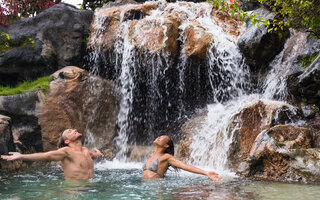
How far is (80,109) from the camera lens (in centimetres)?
1080

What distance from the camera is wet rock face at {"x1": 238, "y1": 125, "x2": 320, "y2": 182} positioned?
5887mm

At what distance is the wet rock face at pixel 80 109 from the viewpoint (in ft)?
33.8

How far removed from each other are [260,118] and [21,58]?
27.9ft

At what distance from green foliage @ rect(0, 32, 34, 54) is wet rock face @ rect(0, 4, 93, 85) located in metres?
0.13

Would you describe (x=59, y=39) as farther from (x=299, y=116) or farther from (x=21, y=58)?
(x=299, y=116)

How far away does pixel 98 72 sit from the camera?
484 inches

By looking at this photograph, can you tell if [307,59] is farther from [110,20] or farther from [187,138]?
[110,20]

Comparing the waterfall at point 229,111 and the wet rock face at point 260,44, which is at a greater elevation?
the wet rock face at point 260,44

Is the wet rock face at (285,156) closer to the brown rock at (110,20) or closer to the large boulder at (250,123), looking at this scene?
the large boulder at (250,123)

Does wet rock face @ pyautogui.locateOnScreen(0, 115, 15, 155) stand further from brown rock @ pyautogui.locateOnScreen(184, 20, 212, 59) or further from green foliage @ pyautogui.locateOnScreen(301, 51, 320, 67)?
green foliage @ pyautogui.locateOnScreen(301, 51, 320, 67)

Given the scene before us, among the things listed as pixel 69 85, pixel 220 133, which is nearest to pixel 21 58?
pixel 69 85

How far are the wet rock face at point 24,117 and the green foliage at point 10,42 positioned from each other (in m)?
2.80

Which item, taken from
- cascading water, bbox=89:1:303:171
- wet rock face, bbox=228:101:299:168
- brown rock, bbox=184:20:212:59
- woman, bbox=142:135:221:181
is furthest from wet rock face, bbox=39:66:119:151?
woman, bbox=142:135:221:181

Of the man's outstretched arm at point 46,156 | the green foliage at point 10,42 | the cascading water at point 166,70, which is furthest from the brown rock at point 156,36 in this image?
the man's outstretched arm at point 46,156
